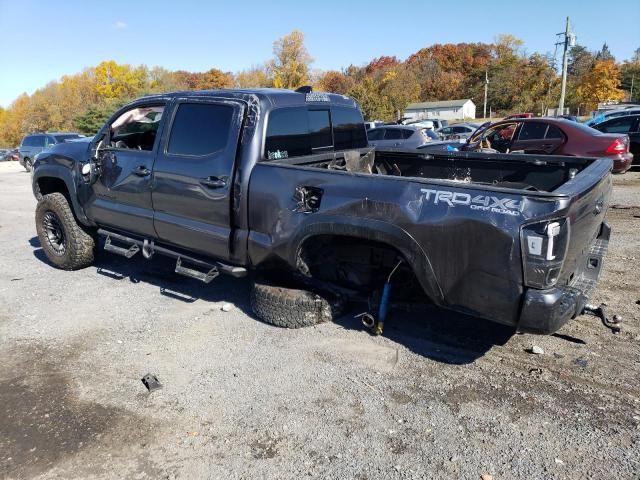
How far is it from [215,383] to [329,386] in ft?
2.59

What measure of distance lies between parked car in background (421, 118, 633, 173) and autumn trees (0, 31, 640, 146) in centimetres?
4891

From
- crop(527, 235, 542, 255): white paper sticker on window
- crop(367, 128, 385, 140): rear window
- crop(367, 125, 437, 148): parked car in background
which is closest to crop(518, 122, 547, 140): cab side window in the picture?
crop(367, 125, 437, 148): parked car in background

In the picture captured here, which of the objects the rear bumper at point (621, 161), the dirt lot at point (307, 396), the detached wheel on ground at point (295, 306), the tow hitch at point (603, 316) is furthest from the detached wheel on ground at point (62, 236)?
the rear bumper at point (621, 161)

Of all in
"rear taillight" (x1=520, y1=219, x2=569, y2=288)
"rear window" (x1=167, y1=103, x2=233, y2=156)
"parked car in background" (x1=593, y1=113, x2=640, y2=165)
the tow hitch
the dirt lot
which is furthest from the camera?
"parked car in background" (x1=593, y1=113, x2=640, y2=165)

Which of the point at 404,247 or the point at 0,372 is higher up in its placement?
the point at 404,247

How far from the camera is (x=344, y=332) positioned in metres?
4.20

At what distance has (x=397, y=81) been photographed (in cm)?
7731

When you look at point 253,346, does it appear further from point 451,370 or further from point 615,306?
point 615,306

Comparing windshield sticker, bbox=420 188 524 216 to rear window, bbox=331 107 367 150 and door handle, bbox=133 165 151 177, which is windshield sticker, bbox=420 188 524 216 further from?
door handle, bbox=133 165 151 177

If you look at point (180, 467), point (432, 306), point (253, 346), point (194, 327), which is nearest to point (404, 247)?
point (432, 306)

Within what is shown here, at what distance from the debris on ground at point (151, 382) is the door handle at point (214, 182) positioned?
1.56 m

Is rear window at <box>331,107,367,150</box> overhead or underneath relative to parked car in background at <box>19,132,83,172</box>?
overhead

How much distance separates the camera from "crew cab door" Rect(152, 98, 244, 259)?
414cm

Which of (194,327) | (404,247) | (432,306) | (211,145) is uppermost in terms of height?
(211,145)
